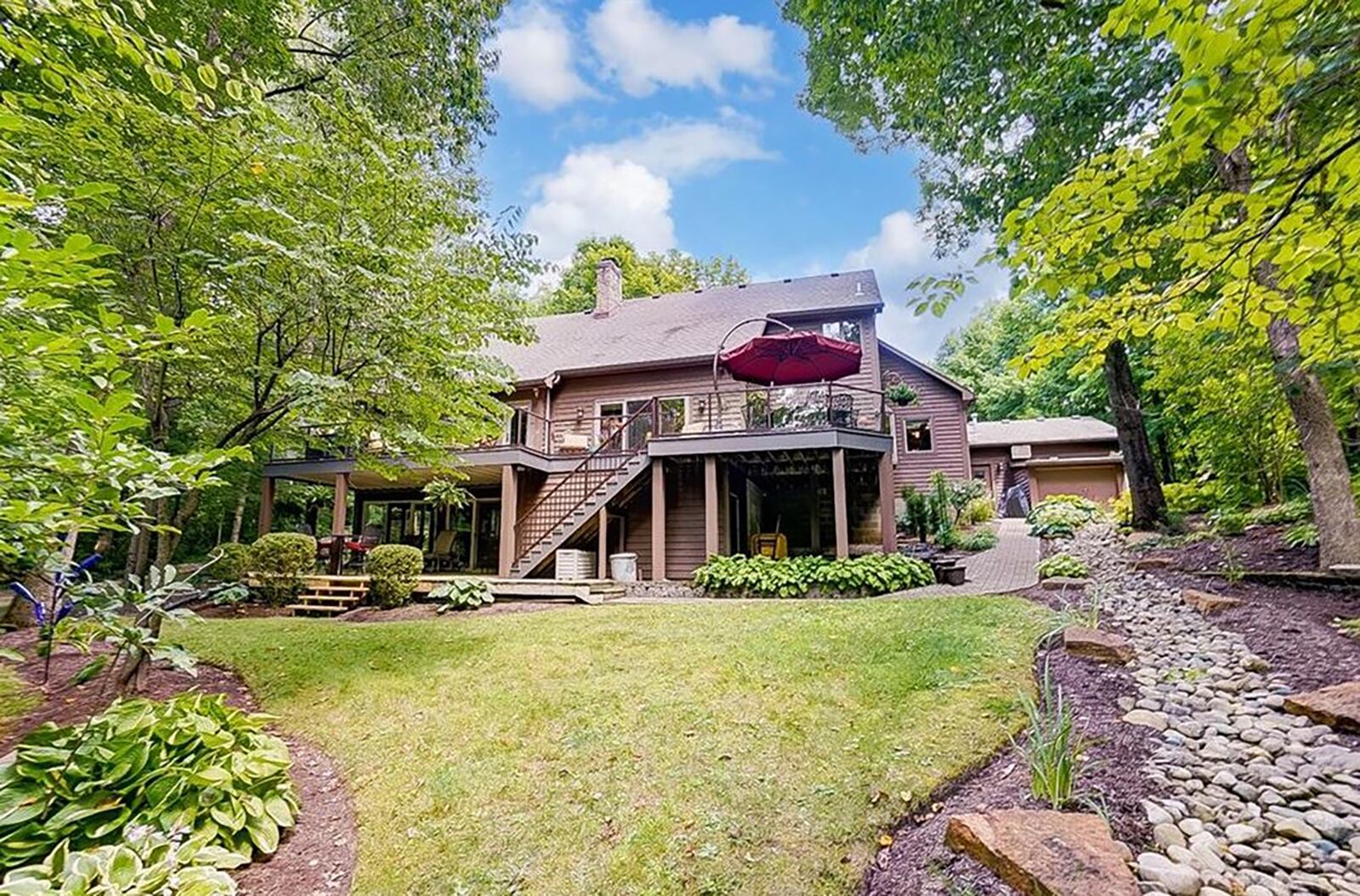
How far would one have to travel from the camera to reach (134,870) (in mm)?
2439

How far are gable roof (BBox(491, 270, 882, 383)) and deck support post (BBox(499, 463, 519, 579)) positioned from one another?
3.08m

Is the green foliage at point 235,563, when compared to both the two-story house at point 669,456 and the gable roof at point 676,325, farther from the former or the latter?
the gable roof at point 676,325

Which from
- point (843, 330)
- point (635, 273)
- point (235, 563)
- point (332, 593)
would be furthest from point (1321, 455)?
point (635, 273)

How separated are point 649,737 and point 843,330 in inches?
479

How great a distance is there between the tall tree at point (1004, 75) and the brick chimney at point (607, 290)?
1030 cm

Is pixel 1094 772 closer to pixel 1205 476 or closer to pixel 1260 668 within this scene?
pixel 1260 668

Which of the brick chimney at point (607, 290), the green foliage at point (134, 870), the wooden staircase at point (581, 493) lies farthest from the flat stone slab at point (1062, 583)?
the brick chimney at point (607, 290)

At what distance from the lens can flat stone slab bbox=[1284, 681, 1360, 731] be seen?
2.89m

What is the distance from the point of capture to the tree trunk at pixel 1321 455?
5.60 m

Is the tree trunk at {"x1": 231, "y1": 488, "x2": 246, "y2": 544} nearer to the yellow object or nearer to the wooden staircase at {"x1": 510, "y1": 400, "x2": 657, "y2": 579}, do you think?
the wooden staircase at {"x1": 510, "y1": 400, "x2": 657, "y2": 579}

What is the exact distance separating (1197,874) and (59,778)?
4.66m

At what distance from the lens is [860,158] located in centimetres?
1357

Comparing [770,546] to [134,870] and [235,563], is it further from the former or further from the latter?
[134,870]

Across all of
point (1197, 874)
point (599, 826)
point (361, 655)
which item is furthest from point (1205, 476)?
point (361, 655)
